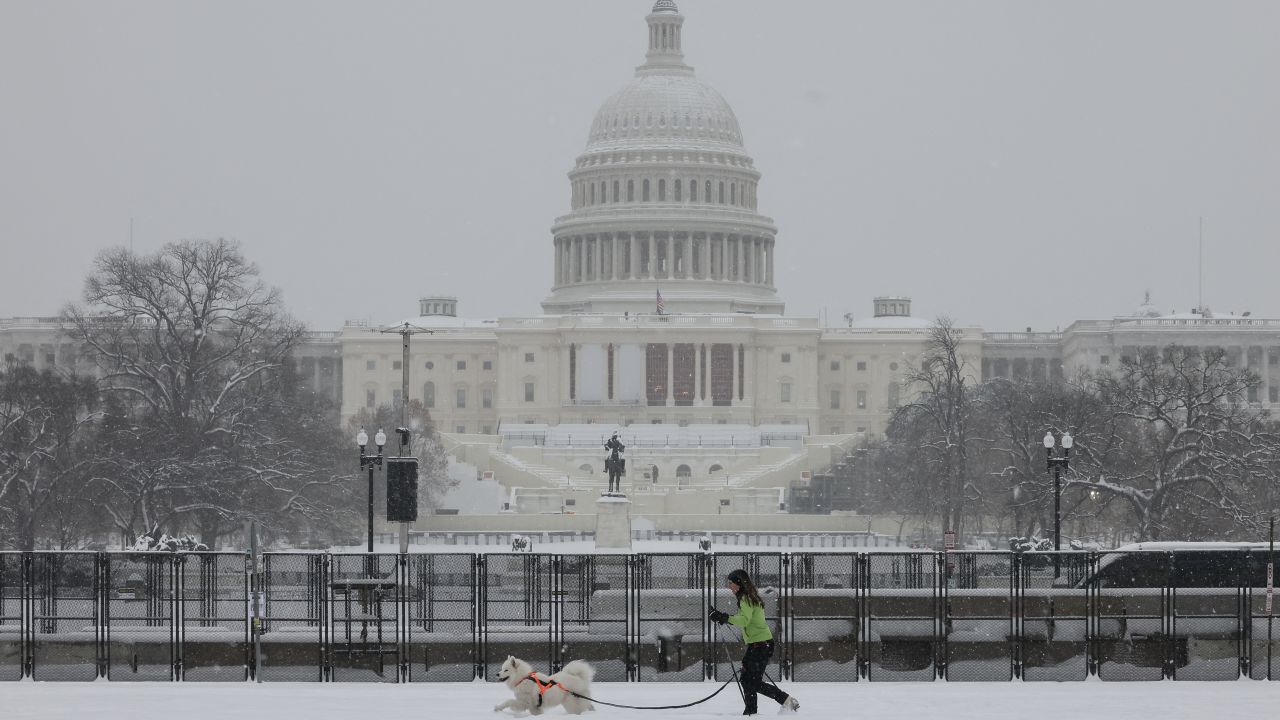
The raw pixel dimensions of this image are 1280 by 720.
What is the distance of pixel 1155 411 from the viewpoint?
2940 inches

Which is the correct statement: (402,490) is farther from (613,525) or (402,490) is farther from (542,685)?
(613,525)

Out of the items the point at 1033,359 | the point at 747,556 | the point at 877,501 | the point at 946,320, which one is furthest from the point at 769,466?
the point at 747,556

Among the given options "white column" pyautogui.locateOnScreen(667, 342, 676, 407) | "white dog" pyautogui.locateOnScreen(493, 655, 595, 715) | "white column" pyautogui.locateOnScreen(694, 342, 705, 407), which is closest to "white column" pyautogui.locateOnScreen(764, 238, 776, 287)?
"white column" pyautogui.locateOnScreen(694, 342, 705, 407)

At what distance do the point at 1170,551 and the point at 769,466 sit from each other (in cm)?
10080

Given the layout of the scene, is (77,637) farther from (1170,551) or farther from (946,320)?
(946,320)

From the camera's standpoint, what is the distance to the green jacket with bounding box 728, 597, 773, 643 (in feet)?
92.4

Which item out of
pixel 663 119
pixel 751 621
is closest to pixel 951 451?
pixel 751 621

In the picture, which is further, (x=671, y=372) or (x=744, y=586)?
(x=671, y=372)

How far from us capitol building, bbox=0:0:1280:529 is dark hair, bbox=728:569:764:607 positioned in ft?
400

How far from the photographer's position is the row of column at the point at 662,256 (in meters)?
185

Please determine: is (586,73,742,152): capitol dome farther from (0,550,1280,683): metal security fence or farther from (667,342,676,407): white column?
(0,550,1280,683): metal security fence

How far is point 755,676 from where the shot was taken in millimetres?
28406

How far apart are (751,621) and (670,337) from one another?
144165 mm

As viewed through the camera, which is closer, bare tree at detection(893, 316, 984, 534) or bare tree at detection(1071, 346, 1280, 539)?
bare tree at detection(1071, 346, 1280, 539)
